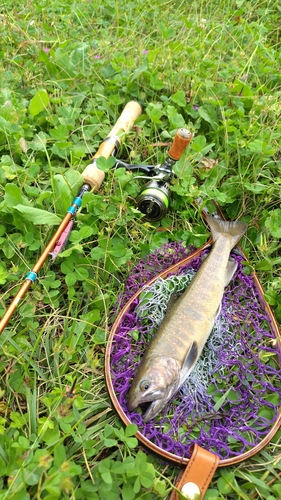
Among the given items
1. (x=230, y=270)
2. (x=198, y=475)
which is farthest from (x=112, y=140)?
(x=198, y=475)

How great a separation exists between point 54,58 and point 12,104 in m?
0.64

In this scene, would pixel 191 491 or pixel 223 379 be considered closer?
pixel 191 491

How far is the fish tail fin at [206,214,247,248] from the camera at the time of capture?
263 centimetres

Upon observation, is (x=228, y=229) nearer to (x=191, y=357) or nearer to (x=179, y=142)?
(x=179, y=142)

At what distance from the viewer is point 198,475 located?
6.16ft

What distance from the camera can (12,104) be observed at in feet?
9.98

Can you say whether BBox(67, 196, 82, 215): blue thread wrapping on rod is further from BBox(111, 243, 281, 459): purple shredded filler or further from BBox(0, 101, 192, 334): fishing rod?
BBox(111, 243, 281, 459): purple shredded filler

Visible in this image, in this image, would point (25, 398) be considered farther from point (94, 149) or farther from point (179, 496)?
point (94, 149)

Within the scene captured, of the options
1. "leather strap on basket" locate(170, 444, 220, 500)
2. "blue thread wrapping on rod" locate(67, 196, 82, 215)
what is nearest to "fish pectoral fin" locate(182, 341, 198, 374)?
"leather strap on basket" locate(170, 444, 220, 500)

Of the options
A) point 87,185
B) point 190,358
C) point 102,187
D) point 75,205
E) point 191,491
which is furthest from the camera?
point 102,187

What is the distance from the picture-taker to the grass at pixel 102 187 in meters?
1.91

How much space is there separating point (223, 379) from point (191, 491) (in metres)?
0.57

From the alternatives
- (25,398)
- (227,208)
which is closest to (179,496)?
(25,398)

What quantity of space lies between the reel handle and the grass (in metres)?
0.08
